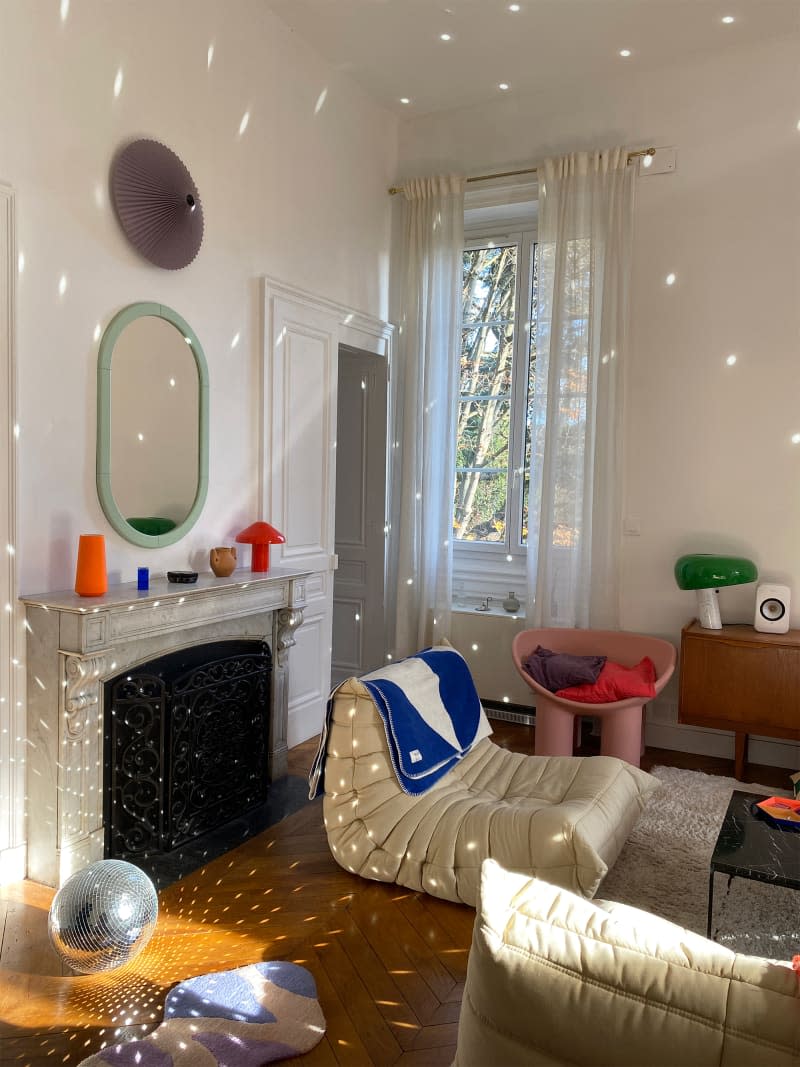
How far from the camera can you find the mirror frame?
300 centimetres

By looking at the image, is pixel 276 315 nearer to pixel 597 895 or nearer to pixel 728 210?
pixel 728 210

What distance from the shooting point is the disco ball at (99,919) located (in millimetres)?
2215

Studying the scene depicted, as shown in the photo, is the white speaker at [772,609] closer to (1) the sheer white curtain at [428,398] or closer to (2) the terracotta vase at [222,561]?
(1) the sheer white curtain at [428,398]

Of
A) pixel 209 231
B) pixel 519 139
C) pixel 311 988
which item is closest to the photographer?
pixel 311 988

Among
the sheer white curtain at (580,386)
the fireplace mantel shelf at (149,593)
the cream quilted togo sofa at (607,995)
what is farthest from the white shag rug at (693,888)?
the fireplace mantel shelf at (149,593)

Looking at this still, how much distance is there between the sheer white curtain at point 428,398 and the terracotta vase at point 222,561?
1.71 metres

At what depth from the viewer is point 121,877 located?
229 cm

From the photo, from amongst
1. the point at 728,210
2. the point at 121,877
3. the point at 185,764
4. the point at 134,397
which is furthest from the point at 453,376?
the point at 121,877

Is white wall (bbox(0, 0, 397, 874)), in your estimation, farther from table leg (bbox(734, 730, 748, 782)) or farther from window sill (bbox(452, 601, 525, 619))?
table leg (bbox(734, 730, 748, 782))

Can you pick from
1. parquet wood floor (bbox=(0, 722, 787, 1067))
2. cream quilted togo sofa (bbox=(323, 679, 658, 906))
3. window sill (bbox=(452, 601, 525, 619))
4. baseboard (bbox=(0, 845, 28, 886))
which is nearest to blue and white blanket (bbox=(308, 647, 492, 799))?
→ cream quilted togo sofa (bbox=(323, 679, 658, 906))

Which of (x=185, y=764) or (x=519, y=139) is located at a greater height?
(x=519, y=139)

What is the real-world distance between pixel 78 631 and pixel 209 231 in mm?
1867

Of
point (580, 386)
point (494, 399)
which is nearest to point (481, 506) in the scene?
point (494, 399)

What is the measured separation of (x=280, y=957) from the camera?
2.38m
